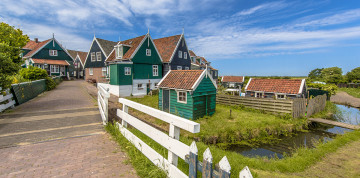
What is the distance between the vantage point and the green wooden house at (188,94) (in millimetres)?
12812

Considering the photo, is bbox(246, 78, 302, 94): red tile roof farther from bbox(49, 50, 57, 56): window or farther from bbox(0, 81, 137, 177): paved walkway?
bbox(49, 50, 57, 56): window

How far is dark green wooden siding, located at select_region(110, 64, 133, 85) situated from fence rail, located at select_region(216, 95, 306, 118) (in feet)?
45.4

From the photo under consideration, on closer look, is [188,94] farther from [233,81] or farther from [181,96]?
[233,81]

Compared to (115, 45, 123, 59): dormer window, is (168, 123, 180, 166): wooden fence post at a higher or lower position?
lower

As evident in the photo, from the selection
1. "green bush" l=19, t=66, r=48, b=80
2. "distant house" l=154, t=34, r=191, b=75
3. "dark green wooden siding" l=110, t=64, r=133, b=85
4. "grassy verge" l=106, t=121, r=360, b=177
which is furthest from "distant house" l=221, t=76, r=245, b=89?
"green bush" l=19, t=66, r=48, b=80

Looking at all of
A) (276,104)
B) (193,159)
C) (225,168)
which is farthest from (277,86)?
(225,168)

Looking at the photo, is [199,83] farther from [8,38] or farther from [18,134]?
[8,38]

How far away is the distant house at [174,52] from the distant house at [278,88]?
45.2 feet

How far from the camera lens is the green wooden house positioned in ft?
42.0

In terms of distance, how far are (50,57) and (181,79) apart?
34938mm

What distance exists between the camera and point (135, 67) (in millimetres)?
23781

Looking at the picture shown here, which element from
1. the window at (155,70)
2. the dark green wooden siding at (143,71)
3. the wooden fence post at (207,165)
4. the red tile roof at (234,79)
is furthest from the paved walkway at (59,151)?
the red tile roof at (234,79)

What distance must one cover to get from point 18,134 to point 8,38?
8951 millimetres

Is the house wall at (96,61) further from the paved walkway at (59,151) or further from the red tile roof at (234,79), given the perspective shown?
the red tile roof at (234,79)
